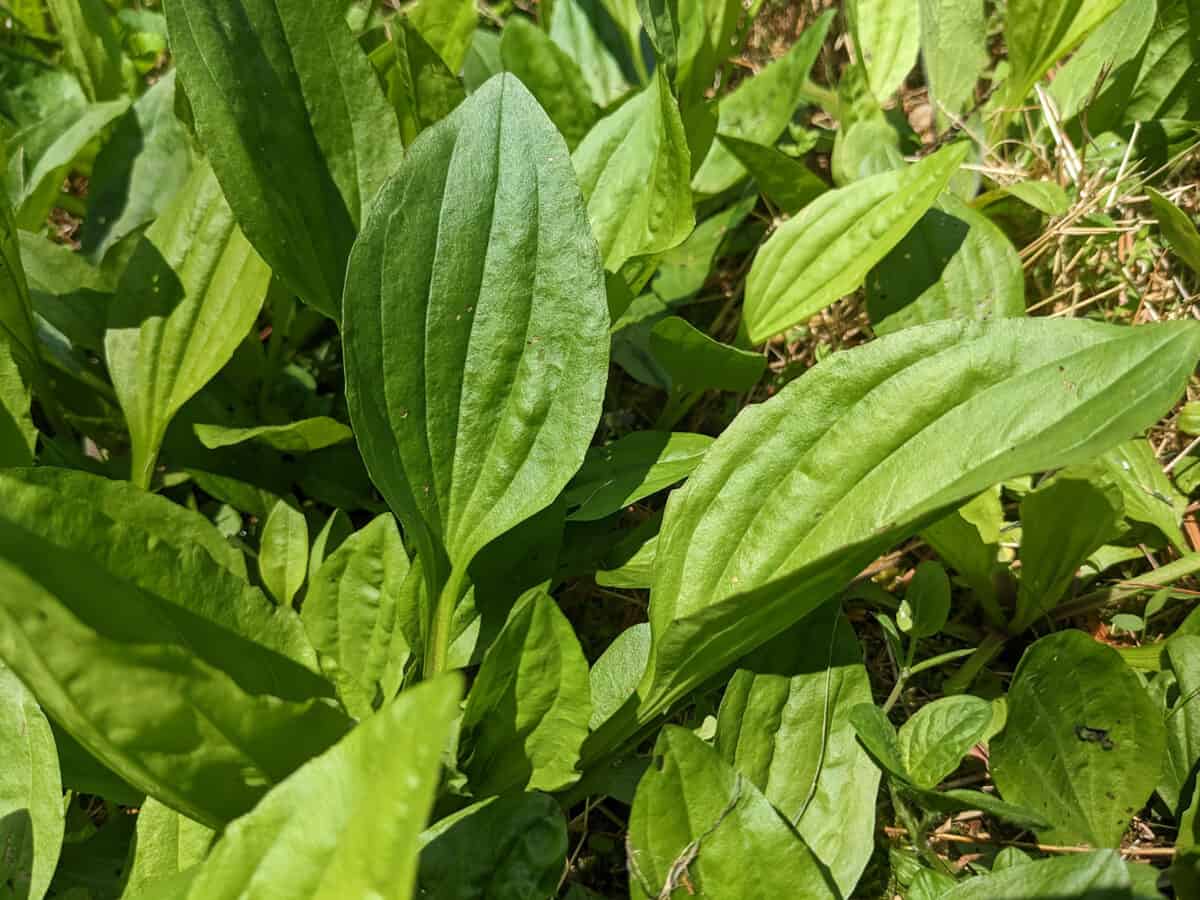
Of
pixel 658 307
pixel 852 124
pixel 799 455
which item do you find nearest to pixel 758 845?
pixel 799 455

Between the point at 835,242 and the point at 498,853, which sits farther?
the point at 835,242

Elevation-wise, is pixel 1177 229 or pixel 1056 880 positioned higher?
pixel 1177 229

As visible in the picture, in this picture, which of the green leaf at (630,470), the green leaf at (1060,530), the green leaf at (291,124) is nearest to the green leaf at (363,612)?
the green leaf at (630,470)

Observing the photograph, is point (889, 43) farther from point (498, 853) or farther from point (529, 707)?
point (498, 853)

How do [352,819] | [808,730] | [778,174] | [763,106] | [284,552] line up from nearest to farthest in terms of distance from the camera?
[352,819] < [808,730] < [284,552] < [778,174] < [763,106]

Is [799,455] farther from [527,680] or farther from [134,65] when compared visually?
[134,65]

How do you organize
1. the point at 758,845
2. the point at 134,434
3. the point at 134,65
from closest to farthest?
the point at 758,845 < the point at 134,434 < the point at 134,65

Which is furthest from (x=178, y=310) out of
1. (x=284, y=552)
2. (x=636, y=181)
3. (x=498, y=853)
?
(x=498, y=853)
